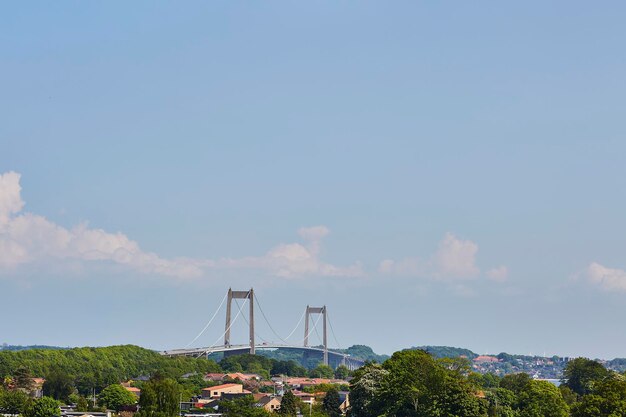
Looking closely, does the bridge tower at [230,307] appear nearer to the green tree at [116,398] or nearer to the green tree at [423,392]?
the green tree at [116,398]

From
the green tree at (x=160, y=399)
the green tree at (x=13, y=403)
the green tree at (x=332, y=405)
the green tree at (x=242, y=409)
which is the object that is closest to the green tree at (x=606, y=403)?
the green tree at (x=242, y=409)

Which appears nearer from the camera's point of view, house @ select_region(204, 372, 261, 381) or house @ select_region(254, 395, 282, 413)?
house @ select_region(254, 395, 282, 413)

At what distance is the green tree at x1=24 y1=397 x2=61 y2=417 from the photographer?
6438cm

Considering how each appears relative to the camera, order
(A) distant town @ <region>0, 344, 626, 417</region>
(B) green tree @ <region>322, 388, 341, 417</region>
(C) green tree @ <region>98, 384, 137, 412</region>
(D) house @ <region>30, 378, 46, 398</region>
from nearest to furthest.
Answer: (A) distant town @ <region>0, 344, 626, 417</region>, (B) green tree @ <region>322, 388, 341, 417</region>, (C) green tree @ <region>98, 384, 137, 412</region>, (D) house @ <region>30, 378, 46, 398</region>

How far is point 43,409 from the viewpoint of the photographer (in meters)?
64.6

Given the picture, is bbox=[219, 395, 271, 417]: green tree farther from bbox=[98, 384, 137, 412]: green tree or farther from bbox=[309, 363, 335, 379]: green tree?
bbox=[309, 363, 335, 379]: green tree

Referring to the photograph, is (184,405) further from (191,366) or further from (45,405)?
(191,366)

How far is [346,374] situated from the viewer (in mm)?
149500

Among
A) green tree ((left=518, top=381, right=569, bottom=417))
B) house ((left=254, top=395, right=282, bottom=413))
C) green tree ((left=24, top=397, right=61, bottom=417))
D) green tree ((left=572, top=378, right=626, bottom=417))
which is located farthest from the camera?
house ((left=254, top=395, right=282, bottom=413))

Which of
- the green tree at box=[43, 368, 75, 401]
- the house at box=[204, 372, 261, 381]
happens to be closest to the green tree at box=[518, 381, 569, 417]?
the green tree at box=[43, 368, 75, 401]

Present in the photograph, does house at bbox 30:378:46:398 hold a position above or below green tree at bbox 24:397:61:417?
above

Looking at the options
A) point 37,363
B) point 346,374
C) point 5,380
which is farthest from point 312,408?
point 346,374

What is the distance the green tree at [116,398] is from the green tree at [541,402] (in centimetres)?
2944

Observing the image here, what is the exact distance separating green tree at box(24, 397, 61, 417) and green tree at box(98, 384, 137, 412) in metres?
10.1
